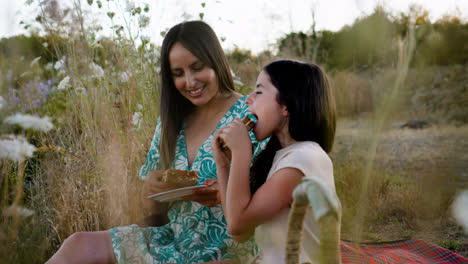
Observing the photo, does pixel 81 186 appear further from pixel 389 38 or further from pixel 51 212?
pixel 389 38

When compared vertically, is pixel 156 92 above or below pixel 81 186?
above

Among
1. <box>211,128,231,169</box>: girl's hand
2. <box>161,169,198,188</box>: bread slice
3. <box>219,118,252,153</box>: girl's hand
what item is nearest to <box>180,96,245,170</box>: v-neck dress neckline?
<box>161,169,198,188</box>: bread slice

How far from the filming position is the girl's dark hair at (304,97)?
4.53ft

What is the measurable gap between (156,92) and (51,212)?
1116mm

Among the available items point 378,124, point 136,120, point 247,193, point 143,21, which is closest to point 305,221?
point 247,193

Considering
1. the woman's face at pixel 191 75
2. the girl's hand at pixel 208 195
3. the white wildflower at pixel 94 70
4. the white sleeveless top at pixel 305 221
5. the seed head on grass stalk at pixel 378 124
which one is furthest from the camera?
the white wildflower at pixel 94 70

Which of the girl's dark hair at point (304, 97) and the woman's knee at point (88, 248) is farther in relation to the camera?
the woman's knee at point (88, 248)

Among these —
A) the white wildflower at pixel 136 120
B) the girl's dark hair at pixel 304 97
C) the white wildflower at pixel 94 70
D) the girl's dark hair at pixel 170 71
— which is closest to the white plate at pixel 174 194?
the girl's dark hair at pixel 304 97

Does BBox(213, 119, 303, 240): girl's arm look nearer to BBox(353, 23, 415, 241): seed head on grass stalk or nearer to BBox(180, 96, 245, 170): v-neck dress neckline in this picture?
BBox(180, 96, 245, 170): v-neck dress neckline

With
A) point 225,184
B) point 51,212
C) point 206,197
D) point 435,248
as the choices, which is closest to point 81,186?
point 51,212

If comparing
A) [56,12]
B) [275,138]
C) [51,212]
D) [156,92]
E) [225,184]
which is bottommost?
[51,212]

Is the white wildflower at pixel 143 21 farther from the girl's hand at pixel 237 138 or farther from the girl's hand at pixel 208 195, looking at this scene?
the girl's hand at pixel 237 138

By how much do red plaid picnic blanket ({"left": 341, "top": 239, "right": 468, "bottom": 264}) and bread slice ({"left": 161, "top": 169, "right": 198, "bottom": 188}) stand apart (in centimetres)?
78

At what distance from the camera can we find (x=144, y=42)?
2658mm
